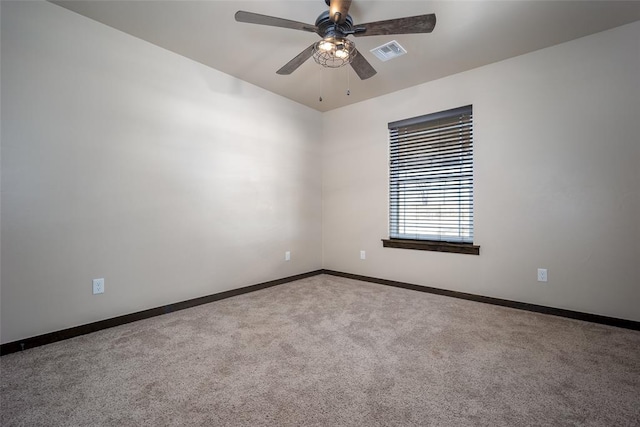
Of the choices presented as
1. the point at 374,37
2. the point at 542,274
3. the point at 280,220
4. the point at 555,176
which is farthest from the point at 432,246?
the point at 374,37

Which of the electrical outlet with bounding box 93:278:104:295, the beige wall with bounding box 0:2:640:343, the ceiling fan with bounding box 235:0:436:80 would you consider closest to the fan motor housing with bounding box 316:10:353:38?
the ceiling fan with bounding box 235:0:436:80

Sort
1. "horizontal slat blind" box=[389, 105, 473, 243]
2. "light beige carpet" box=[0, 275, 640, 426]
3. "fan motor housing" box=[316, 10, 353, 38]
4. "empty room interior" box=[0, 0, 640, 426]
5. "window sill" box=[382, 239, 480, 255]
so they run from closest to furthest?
1. "light beige carpet" box=[0, 275, 640, 426]
2. "empty room interior" box=[0, 0, 640, 426]
3. "fan motor housing" box=[316, 10, 353, 38]
4. "window sill" box=[382, 239, 480, 255]
5. "horizontal slat blind" box=[389, 105, 473, 243]

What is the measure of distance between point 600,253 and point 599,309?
0.48 meters

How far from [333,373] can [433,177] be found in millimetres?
2581

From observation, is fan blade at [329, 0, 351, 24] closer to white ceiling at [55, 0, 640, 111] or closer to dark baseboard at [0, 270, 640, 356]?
white ceiling at [55, 0, 640, 111]

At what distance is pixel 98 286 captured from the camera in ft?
7.77

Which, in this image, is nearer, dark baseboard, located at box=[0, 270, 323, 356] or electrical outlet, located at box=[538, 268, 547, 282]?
dark baseboard, located at box=[0, 270, 323, 356]

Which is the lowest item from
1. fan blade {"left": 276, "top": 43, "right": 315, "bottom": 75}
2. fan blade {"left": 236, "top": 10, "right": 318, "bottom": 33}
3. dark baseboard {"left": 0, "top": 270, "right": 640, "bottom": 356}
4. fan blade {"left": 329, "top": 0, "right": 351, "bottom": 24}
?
dark baseboard {"left": 0, "top": 270, "right": 640, "bottom": 356}

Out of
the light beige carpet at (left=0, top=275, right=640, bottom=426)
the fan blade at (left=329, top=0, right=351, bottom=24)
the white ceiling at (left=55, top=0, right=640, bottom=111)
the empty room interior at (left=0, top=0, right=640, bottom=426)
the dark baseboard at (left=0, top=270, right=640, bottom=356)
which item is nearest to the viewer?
the light beige carpet at (left=0, top=275, right=640, bottom=426)

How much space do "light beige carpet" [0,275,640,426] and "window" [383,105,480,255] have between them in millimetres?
1006

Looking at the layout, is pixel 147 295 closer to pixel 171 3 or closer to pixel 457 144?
pixel 171 3

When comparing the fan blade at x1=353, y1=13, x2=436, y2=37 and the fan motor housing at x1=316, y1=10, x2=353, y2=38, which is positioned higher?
the fan motor housing at x1=316, y1=10, x2=353, y2=38

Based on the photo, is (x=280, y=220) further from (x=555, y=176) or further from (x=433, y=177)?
(x=555, y=176)

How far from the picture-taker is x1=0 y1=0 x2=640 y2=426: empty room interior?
1.58 metres
